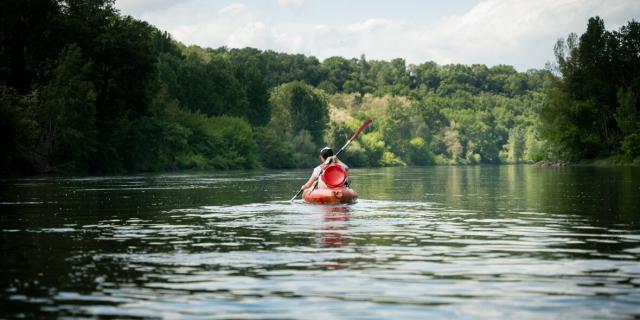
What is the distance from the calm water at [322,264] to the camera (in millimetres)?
11227

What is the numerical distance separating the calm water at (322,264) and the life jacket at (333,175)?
88.6 inches

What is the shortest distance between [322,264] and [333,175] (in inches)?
633

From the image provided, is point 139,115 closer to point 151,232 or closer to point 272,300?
point 151,232

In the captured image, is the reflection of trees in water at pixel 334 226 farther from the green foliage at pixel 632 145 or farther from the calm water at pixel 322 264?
the green foliage at pixel 632 145

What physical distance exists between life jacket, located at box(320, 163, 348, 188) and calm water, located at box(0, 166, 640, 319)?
225 centimetres

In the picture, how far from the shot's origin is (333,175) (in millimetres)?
31156

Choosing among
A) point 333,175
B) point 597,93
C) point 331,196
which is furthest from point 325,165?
point 597,93

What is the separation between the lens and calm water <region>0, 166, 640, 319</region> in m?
11.2

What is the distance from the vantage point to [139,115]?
300 ft

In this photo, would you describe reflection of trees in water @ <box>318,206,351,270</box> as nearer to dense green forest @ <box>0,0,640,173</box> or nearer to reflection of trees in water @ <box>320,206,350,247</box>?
reflection of trees in water @ <box>320,206,350,247</box>

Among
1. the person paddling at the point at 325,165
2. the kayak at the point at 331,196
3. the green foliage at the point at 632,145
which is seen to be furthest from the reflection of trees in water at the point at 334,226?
the green foliage at the point at 632,145

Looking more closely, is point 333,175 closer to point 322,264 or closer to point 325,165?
point 325,165

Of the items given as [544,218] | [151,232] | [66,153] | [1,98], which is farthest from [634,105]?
[151,232]

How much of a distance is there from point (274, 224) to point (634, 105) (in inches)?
3584
